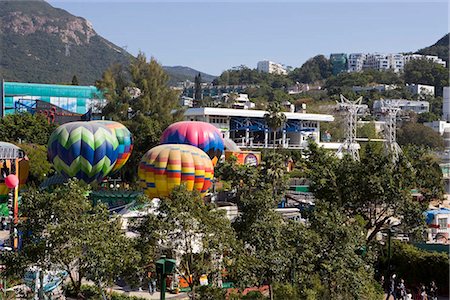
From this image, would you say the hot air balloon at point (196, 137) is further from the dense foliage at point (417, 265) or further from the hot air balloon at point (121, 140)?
the dense foliage at point (417, 265)

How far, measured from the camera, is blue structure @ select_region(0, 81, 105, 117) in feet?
292

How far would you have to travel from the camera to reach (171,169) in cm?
3241

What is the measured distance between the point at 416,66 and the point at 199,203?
554 ft

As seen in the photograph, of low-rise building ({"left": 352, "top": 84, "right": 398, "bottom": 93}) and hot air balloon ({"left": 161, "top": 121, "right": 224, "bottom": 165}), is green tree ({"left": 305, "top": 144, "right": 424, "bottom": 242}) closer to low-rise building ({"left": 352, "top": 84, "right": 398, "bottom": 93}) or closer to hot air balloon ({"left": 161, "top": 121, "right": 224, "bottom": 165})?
A: hot air balloon ({"left": 161, "top": 121, "right": 224, "bottom": 165})

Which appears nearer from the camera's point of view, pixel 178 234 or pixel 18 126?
pixel 178 234

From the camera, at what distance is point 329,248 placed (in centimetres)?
1761

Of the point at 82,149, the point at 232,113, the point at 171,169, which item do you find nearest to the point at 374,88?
the point at 232,113

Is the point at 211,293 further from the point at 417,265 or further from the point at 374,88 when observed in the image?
the point at 374,88

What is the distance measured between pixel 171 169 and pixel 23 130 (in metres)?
23.7

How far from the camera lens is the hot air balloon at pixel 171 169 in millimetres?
32469

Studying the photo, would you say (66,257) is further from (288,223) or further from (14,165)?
(14,165)

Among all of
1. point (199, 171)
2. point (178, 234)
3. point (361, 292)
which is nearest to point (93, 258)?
point (178, 234)

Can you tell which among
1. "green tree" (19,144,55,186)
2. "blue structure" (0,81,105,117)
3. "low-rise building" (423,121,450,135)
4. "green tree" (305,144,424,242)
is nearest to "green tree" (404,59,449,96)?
"low-rise building" (423,121,450,135)

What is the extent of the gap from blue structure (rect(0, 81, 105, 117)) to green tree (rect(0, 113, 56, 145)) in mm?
35393
